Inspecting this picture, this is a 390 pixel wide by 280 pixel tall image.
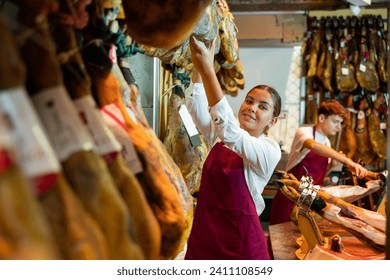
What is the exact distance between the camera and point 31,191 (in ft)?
1.99

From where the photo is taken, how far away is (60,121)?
2.22 ft

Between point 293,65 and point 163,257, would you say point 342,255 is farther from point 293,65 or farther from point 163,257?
point 293,65

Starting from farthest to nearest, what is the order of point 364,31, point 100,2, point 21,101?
1. point 364,31
2. point 100,2
3. point 21,101

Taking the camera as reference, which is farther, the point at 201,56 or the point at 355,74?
the point at 355,74

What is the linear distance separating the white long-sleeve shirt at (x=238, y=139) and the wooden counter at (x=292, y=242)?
1.06 feet

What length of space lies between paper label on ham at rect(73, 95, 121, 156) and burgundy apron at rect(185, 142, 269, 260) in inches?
60.2

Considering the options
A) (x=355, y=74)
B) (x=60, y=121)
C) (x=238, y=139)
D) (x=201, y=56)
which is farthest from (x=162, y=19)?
(x=355, y=74)

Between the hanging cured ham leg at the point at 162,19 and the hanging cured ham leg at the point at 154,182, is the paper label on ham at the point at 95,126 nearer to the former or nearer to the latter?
the hanging cured ham leg at the point at 154,182

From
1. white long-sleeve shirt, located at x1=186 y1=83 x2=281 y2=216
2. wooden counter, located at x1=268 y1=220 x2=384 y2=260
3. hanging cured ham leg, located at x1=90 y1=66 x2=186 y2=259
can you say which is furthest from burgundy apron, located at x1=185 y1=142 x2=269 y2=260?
hanging cured ham leg, located at x1=90 y1=66 x2=186 y2=259

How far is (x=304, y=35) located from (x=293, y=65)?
17.3 inches

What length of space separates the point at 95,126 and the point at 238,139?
4.47 feet

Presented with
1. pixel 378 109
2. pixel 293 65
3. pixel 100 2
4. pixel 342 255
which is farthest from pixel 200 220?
pixel 378 109

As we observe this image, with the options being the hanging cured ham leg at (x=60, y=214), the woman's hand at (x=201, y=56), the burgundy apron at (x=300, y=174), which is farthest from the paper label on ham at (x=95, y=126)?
the burgundy apron at (x=300, y=174)

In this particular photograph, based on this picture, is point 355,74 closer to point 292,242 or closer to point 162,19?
point 292,242
